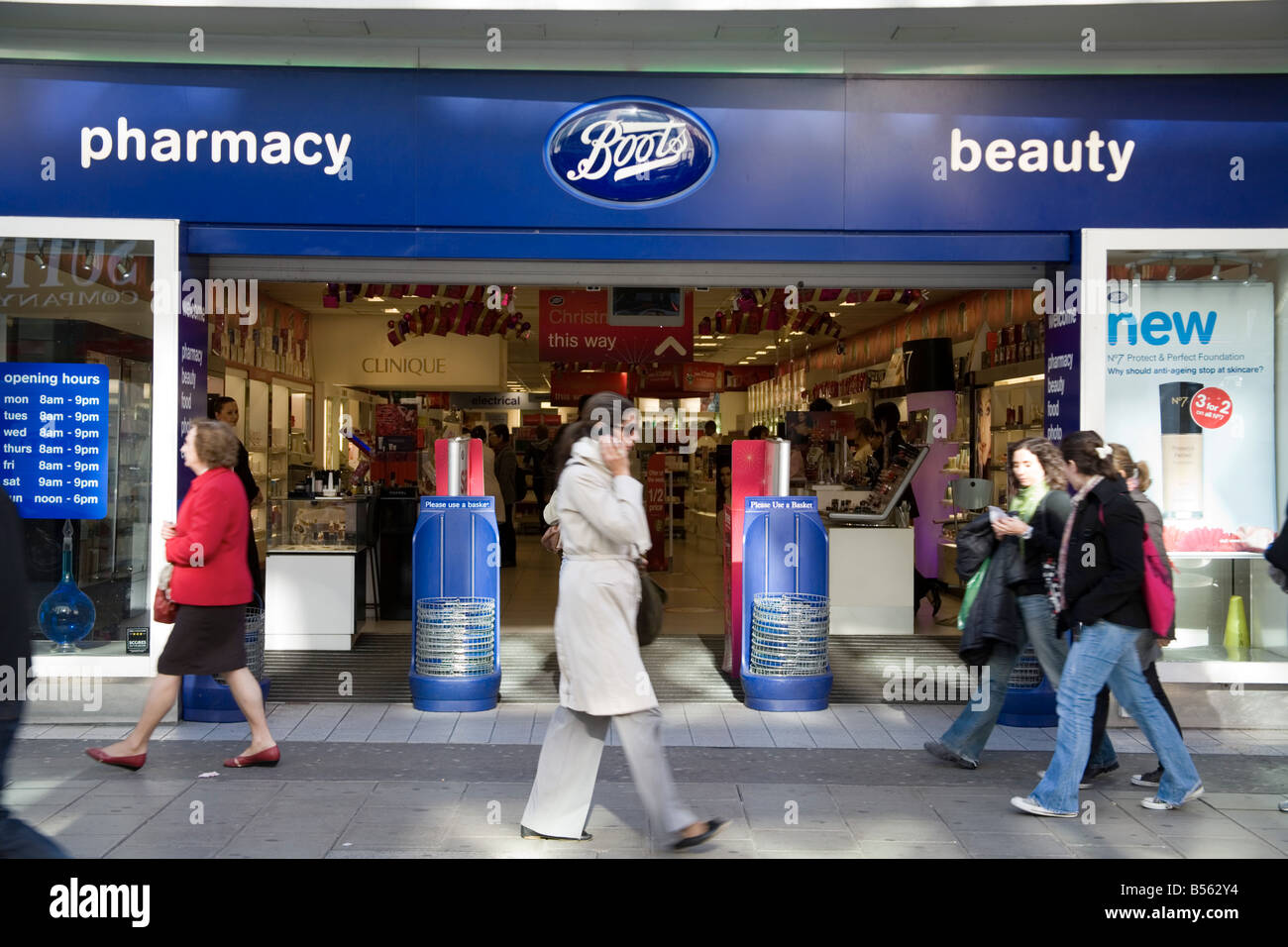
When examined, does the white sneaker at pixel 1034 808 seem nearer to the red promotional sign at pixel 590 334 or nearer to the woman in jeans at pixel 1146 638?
the woman in jeans at pixel 1146 638

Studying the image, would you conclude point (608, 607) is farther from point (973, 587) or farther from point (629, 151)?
point (629, 151)

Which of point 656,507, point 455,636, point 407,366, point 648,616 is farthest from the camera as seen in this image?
point 407,366

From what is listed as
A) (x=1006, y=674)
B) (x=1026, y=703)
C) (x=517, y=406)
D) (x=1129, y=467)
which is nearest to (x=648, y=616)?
(x=1006, y=674)

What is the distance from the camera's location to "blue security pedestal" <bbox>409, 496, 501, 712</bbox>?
6.92 meters

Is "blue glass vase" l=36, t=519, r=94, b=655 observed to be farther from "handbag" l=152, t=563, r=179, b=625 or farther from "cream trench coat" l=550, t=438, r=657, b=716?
"cream trench coat" l=550, t=438, r=657, b=716

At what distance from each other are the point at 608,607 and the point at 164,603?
250 cm

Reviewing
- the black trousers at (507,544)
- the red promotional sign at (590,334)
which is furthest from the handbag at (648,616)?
the black trousers at (507,544)

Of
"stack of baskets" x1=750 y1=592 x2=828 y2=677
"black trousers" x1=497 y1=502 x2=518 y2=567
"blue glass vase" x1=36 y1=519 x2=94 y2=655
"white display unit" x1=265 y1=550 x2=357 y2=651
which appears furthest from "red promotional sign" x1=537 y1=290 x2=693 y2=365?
"blue glass vase" x1=36 y1=519 x2=94 y2=655

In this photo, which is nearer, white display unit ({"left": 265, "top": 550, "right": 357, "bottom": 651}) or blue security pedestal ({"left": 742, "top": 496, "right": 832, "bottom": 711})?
blue security pedestal ({"left": 742, "top": 496, "right": 832, "bottom": 711})

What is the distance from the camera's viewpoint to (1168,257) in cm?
704

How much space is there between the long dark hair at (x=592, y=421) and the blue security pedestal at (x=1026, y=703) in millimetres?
3423

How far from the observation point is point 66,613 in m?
6.92

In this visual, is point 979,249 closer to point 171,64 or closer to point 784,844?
point 784,844

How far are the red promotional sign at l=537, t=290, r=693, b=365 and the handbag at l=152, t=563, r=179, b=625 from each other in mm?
5878
